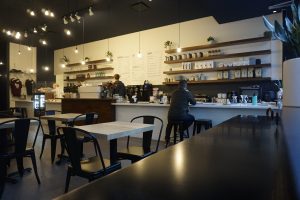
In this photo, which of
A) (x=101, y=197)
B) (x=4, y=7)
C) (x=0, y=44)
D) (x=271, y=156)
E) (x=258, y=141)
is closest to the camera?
(x=101, y=197)

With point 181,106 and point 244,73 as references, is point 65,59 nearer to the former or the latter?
point 181,106

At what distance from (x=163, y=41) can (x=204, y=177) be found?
25.1ft

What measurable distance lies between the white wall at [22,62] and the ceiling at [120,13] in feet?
8.91

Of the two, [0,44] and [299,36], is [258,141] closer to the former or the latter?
[299,36]

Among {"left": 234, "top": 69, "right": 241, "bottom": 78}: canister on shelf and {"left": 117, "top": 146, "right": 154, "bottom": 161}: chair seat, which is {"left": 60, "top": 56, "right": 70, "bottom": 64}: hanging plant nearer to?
{"left": 234, "top": 69, "right": 241, "bottom": 78}: canister on shelf

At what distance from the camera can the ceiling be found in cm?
562

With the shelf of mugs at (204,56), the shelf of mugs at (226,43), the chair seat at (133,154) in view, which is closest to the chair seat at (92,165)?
the chair seat at (133,154)

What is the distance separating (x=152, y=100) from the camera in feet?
23.1

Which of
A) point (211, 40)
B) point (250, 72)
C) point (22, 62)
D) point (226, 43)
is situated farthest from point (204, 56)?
point (22, 62)

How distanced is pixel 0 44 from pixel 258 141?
1149 cm

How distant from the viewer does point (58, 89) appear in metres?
10.7

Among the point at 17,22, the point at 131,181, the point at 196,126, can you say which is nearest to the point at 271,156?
the point at 131,181

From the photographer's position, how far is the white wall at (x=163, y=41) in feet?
20.4

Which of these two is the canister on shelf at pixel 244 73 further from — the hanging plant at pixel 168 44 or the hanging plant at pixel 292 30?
the hanging plant at pixel 292 30
